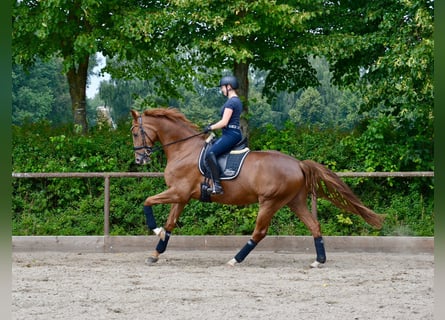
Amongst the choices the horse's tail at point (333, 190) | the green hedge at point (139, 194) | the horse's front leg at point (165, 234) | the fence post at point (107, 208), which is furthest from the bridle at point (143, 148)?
the green hedge at point (139, 194)

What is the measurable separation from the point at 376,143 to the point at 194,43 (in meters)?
4.09

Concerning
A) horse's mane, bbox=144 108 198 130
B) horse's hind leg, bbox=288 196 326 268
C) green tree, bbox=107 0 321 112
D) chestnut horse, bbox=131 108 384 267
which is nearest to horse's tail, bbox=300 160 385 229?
chestnut horse, bbox=131 108 384 267

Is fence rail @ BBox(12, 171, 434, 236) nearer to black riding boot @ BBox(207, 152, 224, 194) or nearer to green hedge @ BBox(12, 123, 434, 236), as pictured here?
green hedge @ BBox(12, 123, 434, 236)

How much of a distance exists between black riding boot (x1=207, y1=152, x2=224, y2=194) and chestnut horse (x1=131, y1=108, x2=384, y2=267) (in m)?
0.11

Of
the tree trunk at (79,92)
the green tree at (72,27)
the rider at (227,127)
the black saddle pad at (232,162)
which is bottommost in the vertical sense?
the black saddle pad at (232,162)

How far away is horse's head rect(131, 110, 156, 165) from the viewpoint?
9.34 m

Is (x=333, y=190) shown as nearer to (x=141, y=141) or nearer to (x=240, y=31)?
(x=141, y=141)

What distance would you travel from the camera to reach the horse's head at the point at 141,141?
934 cm

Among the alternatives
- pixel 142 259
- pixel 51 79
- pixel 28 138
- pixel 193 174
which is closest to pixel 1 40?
pixel 193 174

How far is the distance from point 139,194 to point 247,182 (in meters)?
3.79

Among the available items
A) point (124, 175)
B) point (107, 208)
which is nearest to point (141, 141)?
point (124, 175)

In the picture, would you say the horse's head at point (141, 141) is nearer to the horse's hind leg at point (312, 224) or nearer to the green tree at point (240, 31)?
the horse's hind leg at point (312, 224)

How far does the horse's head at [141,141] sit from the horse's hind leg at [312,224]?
2.20m

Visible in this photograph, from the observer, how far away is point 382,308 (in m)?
6.02
